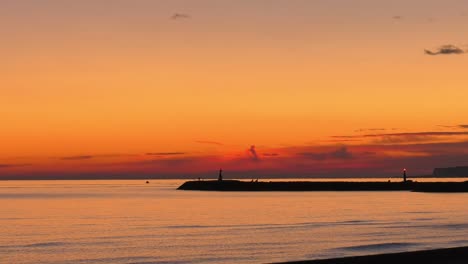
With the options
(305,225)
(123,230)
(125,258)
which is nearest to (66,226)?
(123,230)

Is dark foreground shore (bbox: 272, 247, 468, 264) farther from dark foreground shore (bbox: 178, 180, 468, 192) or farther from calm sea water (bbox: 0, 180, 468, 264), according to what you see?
dark foreground shore (bbox: 178, 180, 468, 192)

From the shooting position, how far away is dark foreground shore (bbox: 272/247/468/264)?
71.5 feet

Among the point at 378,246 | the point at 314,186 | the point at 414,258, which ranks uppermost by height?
the point at 314,186

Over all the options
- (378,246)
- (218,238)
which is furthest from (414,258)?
(218,238)

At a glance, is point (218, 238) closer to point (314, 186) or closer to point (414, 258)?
point (414, 258)

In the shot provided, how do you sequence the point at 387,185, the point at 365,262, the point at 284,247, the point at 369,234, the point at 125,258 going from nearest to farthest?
the point at 365,262 → the point at 125,258 → the point at 284,247 → the point at 369,234 → the point at 387,185

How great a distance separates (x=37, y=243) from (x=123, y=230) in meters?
12.6

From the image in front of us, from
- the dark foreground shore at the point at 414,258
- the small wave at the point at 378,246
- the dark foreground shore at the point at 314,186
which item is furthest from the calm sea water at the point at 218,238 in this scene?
the dark foreground shore at the point at 314,186

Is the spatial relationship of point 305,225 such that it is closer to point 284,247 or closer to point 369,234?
point 369,234

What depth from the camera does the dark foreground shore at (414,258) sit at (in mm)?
21781

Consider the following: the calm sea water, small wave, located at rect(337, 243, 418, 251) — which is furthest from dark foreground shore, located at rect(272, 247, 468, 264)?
small wave, located at rect(337, 243, 418, 251)

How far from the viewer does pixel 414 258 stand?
23.0m

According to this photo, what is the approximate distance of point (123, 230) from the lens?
6238cm

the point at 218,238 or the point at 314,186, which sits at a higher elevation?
the point at 314,186
